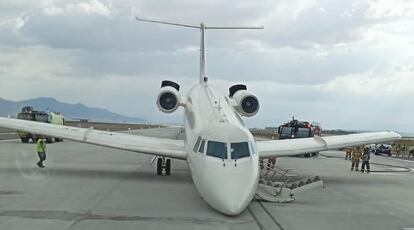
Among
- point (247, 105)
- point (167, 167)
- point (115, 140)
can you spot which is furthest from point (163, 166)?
point (247, 105)

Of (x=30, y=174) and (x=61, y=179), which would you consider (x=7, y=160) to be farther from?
(x=61, y=179)

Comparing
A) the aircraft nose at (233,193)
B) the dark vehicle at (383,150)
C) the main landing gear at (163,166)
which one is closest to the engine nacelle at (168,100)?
the main landing gear at (163,166)

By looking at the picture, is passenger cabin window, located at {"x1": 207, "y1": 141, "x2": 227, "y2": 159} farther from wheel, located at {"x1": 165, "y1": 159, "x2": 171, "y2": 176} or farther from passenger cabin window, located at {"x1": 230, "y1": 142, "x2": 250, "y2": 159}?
wheel, located at {"x1": 165, "y1": 159, "x2": 171, "y2": 176}

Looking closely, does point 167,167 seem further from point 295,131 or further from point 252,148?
point 295,131

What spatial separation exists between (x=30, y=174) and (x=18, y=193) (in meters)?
5.49

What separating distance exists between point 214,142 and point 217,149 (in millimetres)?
344

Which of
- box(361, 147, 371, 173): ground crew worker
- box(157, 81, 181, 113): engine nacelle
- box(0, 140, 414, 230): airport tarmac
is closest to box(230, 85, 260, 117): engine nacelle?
box(157, 81, 181, 113): engine nacelle

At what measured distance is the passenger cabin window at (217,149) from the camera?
14734 mm

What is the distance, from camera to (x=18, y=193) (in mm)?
15617

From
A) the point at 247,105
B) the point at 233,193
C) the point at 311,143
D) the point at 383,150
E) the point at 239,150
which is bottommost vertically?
the point at 233,193

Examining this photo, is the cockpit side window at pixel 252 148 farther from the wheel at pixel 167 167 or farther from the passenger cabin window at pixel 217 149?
the wheel at pixel 167 167

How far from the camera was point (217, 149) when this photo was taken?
49.3 ft

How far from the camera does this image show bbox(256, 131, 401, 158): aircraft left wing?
22.0m

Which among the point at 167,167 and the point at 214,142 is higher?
the point at 214,142
